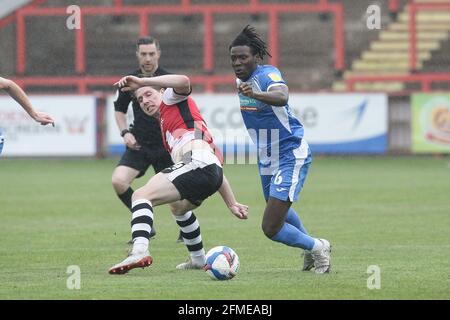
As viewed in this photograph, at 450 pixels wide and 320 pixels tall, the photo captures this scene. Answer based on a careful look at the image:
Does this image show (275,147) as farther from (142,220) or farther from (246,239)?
(246,239)

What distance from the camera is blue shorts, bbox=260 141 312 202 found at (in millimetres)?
9070

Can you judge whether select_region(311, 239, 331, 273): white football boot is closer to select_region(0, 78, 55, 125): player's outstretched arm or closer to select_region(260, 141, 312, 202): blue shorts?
select_region(260, 141, 312, 202): blue shorts

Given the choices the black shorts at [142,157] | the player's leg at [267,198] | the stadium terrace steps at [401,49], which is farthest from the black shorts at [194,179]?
the stadium terrace steps at [401,49]

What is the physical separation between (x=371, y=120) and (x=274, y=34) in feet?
11.5

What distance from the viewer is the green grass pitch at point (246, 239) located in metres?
8.28

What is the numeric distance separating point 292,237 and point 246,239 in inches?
109

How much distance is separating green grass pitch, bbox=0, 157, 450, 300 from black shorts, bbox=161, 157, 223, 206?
0.67m

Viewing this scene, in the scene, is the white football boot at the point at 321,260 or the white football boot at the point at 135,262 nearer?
the white football boot at the point at 135,262

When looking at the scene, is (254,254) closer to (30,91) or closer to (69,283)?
(69,283)

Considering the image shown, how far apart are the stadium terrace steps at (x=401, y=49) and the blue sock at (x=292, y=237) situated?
1875 centimetres

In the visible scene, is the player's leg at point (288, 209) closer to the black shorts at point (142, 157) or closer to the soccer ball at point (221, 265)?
the soccer ball at point (221, 265)

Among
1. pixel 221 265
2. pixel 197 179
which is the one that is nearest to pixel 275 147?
pixel 197 179

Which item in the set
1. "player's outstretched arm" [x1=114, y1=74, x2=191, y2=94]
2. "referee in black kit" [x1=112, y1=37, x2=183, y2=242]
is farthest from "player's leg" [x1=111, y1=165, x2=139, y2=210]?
"player's outstretched arm" [x1=114, y1=74, x2=191, y2=94]
